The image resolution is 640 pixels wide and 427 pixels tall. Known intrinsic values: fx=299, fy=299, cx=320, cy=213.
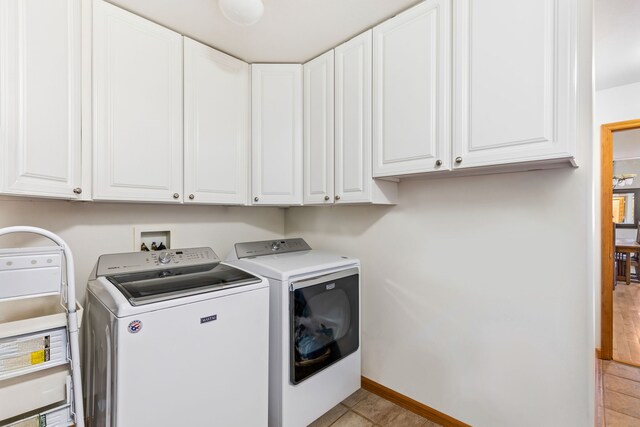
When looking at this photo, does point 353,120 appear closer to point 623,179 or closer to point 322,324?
point 322,324


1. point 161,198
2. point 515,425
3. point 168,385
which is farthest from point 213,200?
point 515,425

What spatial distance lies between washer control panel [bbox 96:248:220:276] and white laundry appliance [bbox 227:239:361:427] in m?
0.22

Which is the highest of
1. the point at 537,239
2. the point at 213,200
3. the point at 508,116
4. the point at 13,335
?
the point at 508,116

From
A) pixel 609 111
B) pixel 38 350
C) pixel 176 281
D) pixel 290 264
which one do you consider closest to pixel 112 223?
pixel 176 281

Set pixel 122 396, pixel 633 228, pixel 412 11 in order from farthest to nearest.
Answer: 1. pixel 633 228
2. pixel 412 11
3. pixel 122 396

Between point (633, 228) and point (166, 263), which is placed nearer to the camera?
point (166, 263)

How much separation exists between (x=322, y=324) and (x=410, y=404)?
765mm

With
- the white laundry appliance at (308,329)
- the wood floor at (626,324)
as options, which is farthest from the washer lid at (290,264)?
the wood floor at (626,324)

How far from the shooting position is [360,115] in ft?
5.96

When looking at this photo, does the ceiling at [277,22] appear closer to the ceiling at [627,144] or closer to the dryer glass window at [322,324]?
the dryer glass window at [322,324]

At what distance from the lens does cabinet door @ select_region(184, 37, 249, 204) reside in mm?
1785

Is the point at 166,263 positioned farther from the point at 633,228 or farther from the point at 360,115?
the point at 633,228

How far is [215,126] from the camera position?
190 centimetres

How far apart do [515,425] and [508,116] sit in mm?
1512
